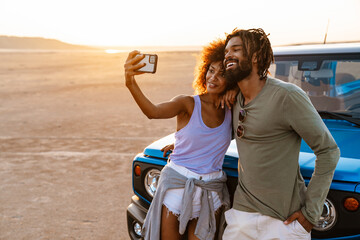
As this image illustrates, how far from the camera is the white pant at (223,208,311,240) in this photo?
2.02 m

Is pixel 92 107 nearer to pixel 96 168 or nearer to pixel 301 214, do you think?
pixel 96 168

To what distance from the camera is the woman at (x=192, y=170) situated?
2.31 metres

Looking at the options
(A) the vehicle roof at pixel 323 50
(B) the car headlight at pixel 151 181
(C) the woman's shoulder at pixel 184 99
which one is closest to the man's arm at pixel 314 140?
(C) the woman's shoulder at pixel 184 99

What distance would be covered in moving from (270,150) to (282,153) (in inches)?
2.5

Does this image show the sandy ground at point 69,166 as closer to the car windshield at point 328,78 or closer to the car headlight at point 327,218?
the car windshield at point 328,78

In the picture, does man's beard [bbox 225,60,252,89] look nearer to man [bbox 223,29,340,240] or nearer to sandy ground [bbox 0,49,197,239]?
man [bbox 223,29,340,240]

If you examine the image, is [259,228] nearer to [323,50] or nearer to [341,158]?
[341,158]

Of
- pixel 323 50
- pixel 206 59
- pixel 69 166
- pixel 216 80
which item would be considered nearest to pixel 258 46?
pixel 216 80

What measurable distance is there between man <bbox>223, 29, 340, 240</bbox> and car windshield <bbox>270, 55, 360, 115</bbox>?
1397 millimetres

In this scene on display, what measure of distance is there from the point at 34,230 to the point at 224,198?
2487 millimetres

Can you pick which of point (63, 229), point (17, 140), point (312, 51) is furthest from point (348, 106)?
point (17, 140)

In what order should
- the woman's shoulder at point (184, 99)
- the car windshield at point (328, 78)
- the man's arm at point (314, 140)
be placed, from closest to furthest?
the man's arm at point (314, 140), the woman's shoulder at point (184, 99), the car windshield at point (328, 78)

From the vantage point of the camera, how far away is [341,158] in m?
2.33

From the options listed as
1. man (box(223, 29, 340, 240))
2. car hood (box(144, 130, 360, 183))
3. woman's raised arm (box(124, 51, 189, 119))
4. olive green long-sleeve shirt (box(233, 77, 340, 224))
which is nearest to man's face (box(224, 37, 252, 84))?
man (box(223, 29, 340, 240))
